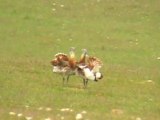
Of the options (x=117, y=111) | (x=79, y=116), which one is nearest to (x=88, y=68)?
(x=117, y=111)

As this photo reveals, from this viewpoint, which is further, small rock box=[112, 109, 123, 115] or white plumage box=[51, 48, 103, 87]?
white plumage box=[51, 48, 103, 87]

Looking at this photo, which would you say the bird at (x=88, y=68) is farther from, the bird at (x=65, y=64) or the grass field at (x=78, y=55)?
the grass field at (x=78, y=55)

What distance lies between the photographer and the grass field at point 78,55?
12148 mm

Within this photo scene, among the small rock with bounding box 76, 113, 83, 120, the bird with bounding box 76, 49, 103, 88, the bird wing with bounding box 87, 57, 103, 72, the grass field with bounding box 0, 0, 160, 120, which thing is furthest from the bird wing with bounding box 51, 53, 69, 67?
the small rock with bounding box 76, 113, 83, 120

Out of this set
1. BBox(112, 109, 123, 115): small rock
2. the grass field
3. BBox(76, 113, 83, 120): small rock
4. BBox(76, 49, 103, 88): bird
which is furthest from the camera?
BBox(76, 49, 103, 88): bird

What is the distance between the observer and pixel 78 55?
19422 millimetres

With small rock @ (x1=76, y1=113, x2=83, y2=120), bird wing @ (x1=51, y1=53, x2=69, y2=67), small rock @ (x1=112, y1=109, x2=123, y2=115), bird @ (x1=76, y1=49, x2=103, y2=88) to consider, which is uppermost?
bird wing @ (x1=51, y1=53, x2=69, y2=67)

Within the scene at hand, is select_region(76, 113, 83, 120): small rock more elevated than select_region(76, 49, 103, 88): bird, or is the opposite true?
select_region(76, 49, 103, 88): bird

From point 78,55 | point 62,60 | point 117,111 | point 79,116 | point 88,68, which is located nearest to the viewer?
point 79,116

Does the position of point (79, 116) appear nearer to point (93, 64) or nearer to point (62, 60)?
point (93, 64)

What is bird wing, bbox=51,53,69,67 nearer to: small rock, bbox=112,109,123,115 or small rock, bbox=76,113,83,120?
small rock, bbox=112,109,123,115

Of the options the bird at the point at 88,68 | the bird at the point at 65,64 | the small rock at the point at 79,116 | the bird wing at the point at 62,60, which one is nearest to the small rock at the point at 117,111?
the small rock at the point at 79,116

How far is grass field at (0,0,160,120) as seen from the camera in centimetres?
1215

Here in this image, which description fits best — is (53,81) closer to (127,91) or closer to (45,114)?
(127,91)
